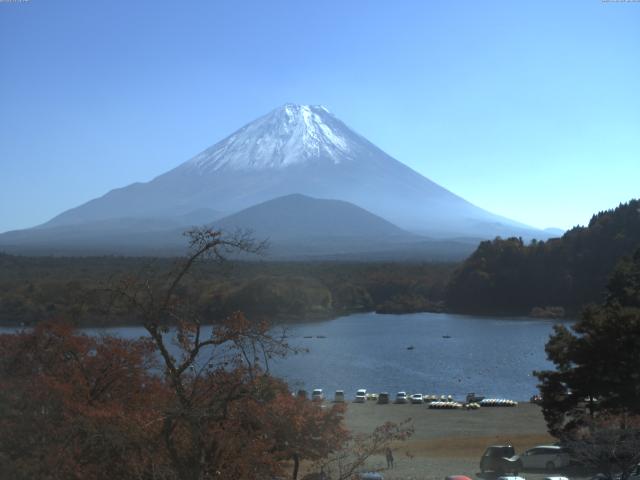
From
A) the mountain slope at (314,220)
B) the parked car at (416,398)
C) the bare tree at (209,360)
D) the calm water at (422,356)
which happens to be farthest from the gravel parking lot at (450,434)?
the mountain slope at (314,220)

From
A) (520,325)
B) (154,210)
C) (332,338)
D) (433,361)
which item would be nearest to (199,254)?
(433,361)

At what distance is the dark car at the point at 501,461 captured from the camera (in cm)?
938

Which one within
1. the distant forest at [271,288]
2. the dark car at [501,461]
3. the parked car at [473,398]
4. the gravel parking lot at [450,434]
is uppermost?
the distant forest at [271,288]

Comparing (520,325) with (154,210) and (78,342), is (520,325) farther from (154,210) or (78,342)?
(154,210)

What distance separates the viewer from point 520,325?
33.9m

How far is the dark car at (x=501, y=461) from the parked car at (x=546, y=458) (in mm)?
104

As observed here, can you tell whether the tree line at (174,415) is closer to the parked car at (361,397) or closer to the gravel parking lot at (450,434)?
the gravel parking lot at (450,434)

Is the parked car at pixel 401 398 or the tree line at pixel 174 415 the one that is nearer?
the tree line at pixel 174 415

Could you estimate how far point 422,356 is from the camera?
1003 inches

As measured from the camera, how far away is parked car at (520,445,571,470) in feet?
30.3

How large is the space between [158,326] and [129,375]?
86.7 inches

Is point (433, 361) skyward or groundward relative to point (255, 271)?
groundward

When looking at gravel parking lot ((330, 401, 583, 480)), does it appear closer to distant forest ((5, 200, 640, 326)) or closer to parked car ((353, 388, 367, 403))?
parked car ((353, 388, 367, 403))

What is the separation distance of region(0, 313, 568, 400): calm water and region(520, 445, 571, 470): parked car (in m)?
7.52
